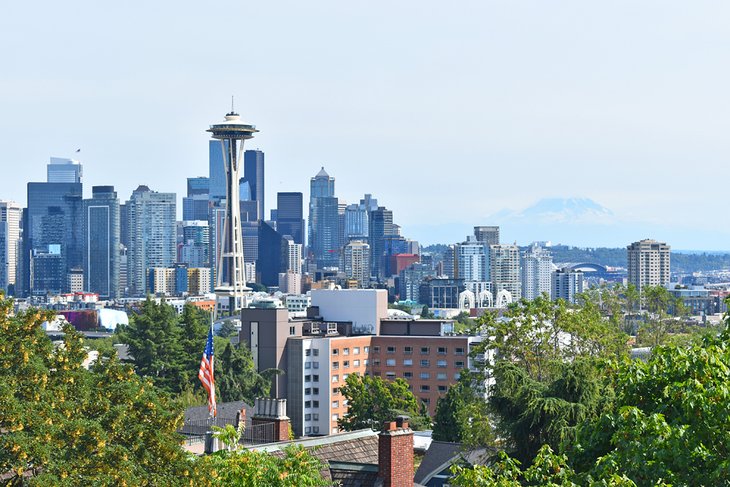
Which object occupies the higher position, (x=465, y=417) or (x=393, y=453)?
(x=393, y=453)

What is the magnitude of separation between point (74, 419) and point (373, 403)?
71.7 meters

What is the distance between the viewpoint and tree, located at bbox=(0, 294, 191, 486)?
27.7m

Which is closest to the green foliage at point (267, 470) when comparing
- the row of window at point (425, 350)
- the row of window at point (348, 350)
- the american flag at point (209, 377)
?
the american flag at point (209, 377)

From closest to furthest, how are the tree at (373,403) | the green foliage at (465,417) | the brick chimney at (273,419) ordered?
the brick chimney at (273,419)
the green foliage at (465,417)
the tree at (373,403)

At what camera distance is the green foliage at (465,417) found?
5022 centimetres

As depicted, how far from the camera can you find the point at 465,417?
5997 centimetres

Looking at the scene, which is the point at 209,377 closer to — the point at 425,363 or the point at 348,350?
the point at 348,350

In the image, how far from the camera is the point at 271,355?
137 m

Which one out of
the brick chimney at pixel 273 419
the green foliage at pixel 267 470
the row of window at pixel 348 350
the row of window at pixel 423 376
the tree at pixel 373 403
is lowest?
the row of window at pixel 423 376

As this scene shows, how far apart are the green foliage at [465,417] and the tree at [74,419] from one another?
1820cm

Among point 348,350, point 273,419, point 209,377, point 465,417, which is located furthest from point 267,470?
point 348,350

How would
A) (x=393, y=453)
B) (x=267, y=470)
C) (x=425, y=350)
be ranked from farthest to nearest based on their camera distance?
(x=425, y=350), (x=393, y=453), (x=267, y=470)

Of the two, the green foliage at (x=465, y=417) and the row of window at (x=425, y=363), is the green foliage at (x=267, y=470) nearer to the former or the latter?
the green foliage at (x=465, y=417)

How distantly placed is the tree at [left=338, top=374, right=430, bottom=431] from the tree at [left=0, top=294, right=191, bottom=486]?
210 ft
